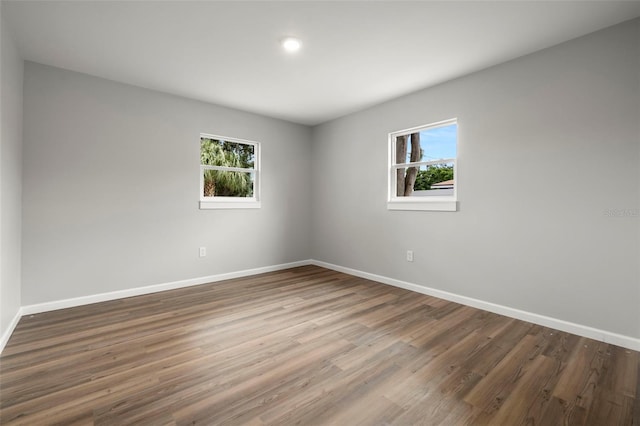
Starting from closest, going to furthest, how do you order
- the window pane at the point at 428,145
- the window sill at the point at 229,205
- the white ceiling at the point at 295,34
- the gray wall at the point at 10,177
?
the white ceiling at the point at 295,34 < the gray wall at the point at 10,177 < the window pane at the point at 428,145 < the window sill at the point at 229,205

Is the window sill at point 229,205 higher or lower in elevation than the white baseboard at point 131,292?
higher

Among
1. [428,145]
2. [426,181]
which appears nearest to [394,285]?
[426,181]

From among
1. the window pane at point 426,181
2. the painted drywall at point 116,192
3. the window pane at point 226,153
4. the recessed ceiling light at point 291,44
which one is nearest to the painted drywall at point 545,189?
the window pane at point 426,181

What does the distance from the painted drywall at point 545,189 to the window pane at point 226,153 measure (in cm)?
229

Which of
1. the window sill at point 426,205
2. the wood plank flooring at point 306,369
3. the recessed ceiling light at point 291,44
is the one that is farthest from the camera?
the window sill at point 426,205

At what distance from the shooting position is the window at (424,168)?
138 inches

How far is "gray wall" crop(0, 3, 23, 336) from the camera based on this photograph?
228 centimetres

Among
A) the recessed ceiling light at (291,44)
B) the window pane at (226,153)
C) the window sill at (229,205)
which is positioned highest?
the recessed ceiling light at (291,44)

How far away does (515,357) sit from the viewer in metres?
2.16

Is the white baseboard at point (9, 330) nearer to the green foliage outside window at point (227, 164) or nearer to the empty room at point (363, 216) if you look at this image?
the empty room at point (363, 216)

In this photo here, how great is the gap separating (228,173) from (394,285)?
115 inches

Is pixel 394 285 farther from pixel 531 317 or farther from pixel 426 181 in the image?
pixel 531 317

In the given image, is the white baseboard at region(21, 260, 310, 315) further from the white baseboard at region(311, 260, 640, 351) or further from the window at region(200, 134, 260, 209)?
the white baseboard at region(311, 260, 640, 351)

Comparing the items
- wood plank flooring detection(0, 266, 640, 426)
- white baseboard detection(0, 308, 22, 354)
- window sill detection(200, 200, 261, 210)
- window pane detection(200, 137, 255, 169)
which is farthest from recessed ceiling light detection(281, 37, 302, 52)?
white baseboard detection(0, 308, 22, 354)
